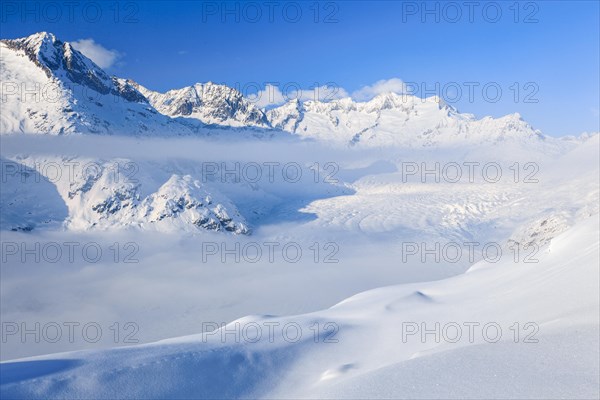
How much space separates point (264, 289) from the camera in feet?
518

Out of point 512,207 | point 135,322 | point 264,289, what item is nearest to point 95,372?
point 135,322

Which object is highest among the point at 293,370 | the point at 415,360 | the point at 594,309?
the point at 594,309

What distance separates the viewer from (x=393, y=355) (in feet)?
46.4

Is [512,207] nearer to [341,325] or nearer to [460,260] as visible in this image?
[460,260]

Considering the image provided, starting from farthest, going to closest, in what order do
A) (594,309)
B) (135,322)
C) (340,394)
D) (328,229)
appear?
1. (328,229)
2. (135,322)
3. (594,309)
4. (340,394)

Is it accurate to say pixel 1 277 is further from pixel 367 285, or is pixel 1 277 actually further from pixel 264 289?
pixel 367 285

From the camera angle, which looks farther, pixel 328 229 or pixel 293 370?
pixel 328 229

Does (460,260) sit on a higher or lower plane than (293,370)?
lower

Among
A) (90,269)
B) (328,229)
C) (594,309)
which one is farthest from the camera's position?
(328,229)

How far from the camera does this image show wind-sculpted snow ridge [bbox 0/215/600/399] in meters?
9.21

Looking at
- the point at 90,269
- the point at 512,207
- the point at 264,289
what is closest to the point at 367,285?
the point at 264,289

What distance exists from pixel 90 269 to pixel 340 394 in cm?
19567

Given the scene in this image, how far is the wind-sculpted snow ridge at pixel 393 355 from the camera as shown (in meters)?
9.21

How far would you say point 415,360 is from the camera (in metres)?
10.8
